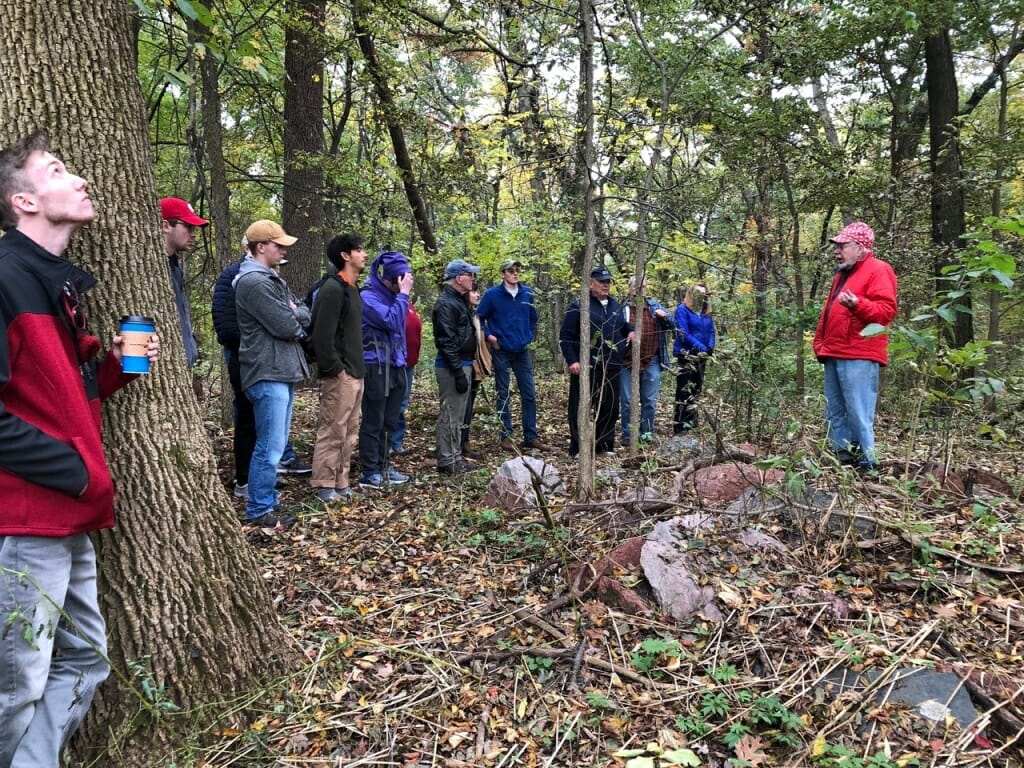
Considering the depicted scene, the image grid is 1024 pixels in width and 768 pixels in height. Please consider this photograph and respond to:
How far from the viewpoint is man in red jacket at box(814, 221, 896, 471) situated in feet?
15.4

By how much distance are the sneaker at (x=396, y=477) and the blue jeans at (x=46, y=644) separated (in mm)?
3532

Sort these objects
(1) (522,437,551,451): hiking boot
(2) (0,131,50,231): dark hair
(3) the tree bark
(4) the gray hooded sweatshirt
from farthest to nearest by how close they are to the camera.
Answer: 1. (3) the tree bark
2. (1) (522,437,551,451): hiking boot
3. (4) the gray hooded sweatshirt
4. (2) (0,131,50,231): dark hair

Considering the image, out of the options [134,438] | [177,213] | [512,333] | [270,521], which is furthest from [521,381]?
[134,438]

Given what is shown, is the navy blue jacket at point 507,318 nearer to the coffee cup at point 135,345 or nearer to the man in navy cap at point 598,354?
the man in navy cap at point 598,354

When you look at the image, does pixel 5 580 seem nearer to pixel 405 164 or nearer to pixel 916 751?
pixel 916 751

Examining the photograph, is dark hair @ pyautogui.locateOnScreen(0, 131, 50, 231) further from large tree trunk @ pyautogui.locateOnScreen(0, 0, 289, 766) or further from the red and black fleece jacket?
large tree trunk @ pyautogui.locateOnScreen(0, 0, 289, 766)

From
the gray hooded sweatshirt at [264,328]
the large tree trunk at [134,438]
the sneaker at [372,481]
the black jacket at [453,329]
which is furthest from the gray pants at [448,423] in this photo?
the large tree trunk at [134,438]

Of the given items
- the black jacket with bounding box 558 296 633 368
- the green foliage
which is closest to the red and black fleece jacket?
the green foliage

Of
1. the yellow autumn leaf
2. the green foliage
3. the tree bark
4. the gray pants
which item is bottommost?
the yellow autumn leaf

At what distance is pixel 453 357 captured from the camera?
6.20 m

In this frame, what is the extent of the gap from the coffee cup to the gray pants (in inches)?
149

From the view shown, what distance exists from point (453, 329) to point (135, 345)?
404cm

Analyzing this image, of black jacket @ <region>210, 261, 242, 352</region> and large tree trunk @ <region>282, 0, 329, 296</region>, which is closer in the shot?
black jacket @ <region>210, 261, 242, 352</region>

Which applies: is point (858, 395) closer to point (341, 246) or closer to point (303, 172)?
point (341, 246)
